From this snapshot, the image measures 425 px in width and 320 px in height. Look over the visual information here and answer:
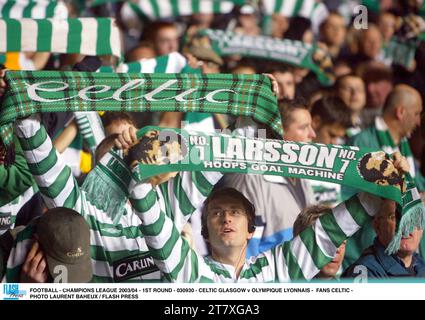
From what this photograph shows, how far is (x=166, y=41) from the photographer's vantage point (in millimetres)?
3621

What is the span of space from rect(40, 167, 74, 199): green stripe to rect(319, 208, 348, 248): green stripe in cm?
70

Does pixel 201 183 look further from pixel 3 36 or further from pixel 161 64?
pixel 3 36

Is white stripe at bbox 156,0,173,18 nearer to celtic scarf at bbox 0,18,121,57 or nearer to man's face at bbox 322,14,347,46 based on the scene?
man's face at bbox 322,14,347,46

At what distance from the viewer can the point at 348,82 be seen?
3.48m

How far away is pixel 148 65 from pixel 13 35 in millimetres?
428

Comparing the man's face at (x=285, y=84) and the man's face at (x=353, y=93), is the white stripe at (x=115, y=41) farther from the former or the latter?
the man's face at (x=353, y=93)

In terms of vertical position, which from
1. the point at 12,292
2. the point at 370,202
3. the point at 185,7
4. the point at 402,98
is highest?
the point at 185,7

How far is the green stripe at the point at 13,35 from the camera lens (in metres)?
3.07

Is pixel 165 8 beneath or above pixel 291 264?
above

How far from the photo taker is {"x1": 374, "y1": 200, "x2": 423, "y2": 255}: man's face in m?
2.81

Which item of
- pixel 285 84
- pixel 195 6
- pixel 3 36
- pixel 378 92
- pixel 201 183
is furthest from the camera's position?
pixel 195 6

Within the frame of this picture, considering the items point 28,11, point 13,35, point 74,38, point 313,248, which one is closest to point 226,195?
point 313,248
